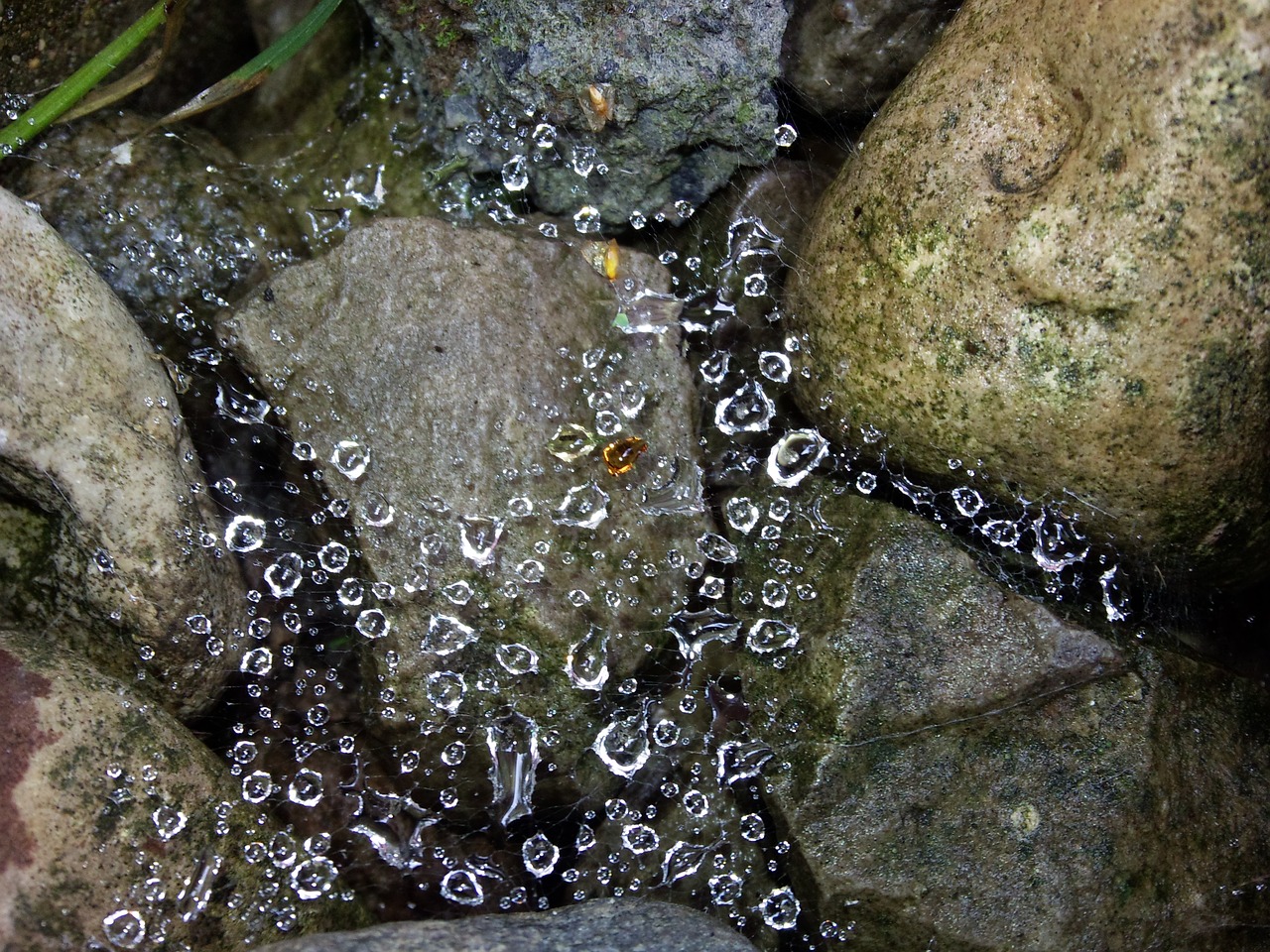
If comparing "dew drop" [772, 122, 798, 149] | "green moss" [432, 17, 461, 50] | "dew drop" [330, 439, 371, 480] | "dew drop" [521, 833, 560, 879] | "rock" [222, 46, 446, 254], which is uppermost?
"green moss" [432, 17, 461, 50]

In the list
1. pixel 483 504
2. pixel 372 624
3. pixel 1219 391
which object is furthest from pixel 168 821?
pixel 1219 391

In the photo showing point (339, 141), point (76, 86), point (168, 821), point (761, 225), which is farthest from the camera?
point (339, 141)

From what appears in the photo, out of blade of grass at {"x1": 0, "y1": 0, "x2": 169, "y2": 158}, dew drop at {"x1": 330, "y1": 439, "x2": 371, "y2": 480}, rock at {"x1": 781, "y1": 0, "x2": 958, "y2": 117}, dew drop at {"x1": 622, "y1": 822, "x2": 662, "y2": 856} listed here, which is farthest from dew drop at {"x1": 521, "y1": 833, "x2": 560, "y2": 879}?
blade of grass at {"x1": 0, "y1": 0, "x2": 169, "y2": 158}

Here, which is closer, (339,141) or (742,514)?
(742,514)

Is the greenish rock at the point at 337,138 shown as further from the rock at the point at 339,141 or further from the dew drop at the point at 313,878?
the dew drop at the point at 313,878

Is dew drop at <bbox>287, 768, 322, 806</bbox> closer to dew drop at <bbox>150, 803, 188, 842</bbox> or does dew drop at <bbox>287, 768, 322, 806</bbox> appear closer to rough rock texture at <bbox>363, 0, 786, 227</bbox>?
dew drop at <bbox>150, 803, 188, 842</bbox>

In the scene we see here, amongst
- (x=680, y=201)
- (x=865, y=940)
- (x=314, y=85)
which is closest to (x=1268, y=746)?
(x=865, y=940)

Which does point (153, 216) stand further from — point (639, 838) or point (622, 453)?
point (639, 838)
